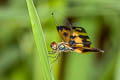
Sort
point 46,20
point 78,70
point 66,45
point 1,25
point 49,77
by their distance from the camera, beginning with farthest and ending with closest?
point 1,25, point 46,20, point 78,70, point 66,45, point 49,77

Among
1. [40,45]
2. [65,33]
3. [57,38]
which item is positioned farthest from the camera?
[57,38]

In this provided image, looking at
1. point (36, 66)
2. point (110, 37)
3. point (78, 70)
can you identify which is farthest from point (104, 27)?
point (36, 66)

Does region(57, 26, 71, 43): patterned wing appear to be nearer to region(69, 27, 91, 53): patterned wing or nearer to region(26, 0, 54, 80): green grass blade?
region(69, 27, 91, 53): patterned wing

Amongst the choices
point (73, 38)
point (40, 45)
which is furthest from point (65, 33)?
point (40, 45)

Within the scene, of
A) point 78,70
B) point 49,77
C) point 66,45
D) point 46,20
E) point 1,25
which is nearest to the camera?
point 49,77

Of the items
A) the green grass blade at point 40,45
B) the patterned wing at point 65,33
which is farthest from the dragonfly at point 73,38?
the green grass blade at point 40,45

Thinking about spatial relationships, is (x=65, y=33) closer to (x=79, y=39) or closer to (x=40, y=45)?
(x=79, y=39)

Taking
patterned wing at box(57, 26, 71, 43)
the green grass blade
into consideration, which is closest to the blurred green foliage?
patterned wing at box(57, 26, 71, 43)

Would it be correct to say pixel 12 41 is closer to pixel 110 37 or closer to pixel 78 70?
pixel 78 70
